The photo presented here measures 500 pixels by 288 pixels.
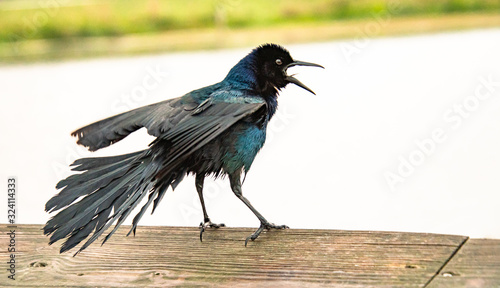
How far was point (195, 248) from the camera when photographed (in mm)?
2799

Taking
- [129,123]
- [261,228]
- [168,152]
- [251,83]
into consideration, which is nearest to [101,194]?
[168,152]

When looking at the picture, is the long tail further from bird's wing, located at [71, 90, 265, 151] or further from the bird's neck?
the bird's neck

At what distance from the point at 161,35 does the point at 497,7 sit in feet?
14.5

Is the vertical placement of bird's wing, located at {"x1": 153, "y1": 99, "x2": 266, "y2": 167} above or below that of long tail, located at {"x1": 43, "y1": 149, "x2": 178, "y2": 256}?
above

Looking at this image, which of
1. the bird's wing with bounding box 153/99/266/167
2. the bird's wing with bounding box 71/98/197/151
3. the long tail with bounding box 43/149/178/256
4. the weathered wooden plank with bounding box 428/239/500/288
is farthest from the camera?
the bird's wing with bounding box 71/98/197/151

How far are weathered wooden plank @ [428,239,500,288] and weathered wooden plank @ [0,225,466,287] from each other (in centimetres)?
4

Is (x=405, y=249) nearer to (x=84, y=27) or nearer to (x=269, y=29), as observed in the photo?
(x=269, y=29)

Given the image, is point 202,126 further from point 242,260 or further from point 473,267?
point 473,267

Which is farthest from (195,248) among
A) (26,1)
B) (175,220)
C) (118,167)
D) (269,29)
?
(26,1)

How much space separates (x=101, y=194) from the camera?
3002 millimetres

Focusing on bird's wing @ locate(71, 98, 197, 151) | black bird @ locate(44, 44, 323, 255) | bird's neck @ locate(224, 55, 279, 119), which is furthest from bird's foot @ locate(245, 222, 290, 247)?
bird's neck @ locate(224, 55, 279, 119)

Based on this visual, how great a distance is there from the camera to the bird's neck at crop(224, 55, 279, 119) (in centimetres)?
373

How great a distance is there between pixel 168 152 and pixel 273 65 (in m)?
0.93

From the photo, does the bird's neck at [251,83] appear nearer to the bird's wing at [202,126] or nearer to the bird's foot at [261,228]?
the bird's wing at [202,126]
